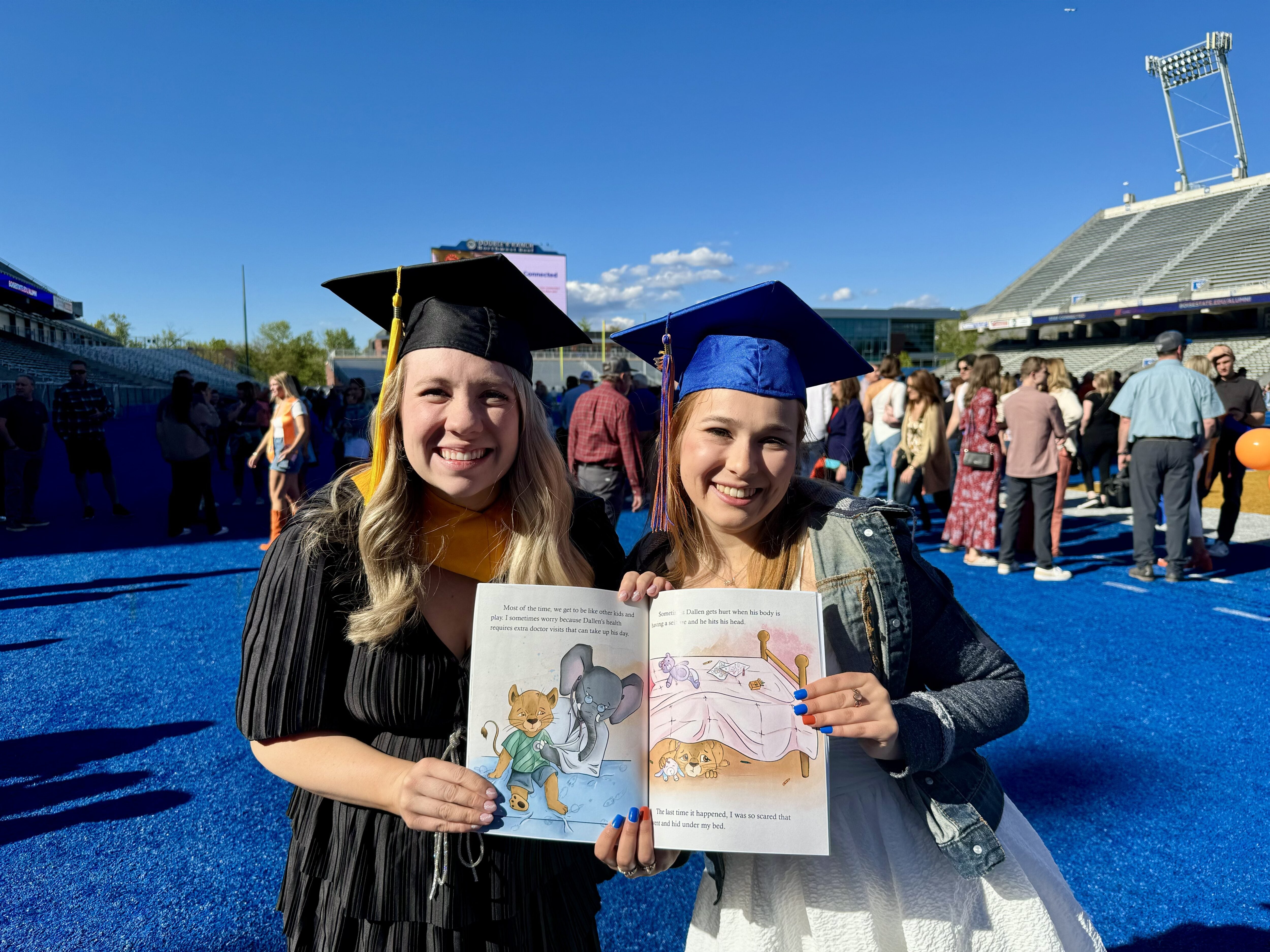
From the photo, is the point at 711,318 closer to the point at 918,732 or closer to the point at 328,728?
the point at 918,732

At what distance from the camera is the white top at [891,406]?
23.8 feet

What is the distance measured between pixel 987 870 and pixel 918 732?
1.05 feet

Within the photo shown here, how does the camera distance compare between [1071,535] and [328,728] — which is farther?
[1071,535]

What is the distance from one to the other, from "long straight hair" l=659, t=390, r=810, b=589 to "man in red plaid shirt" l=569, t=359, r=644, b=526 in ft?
14.9

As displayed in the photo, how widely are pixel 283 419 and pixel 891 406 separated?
6.05 m

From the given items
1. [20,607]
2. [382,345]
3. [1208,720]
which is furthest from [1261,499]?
[382,345]

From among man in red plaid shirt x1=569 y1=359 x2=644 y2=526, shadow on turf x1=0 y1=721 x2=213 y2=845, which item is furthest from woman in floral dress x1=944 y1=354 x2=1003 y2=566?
shadow on turf x1=0 y1=721 x2=213 y2=845

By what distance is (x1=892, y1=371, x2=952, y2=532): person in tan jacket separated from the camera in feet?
23.0

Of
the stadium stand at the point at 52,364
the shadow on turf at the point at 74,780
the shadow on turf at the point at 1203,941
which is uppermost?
the stadium stand at the point at 52,364

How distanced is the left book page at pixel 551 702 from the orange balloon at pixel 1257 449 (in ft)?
22.2

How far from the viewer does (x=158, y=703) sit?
13.3 ft

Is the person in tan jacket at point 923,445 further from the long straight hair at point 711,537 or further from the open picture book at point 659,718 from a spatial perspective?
the open picture book at point 659,718

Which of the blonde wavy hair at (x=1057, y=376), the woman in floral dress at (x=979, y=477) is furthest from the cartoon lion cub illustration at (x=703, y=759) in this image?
the blonde wavy hair at (x=1057, y=376)

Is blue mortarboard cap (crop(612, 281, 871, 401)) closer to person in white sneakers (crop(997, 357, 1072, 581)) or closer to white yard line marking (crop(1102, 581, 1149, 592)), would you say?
person in white sneakers (crop(997, 357, 1072, 581))
